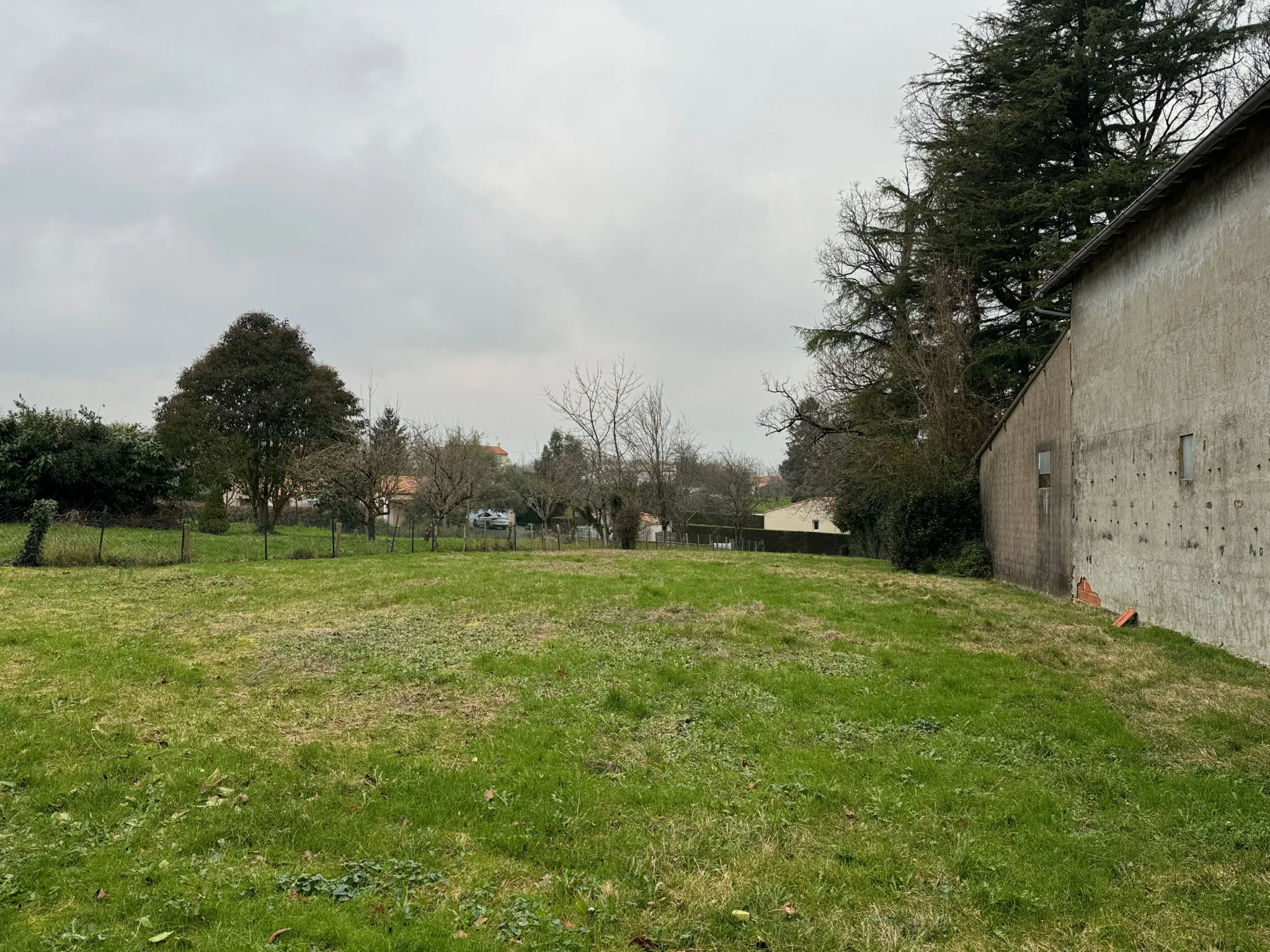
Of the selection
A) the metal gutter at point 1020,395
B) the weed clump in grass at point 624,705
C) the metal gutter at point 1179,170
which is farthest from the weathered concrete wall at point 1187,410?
the weed clump in grass at point 624,705

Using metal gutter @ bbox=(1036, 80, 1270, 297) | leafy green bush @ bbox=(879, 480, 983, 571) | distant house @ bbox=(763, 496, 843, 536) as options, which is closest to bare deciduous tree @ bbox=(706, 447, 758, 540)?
distant house @ bbox=(763, 496, 843, 536)

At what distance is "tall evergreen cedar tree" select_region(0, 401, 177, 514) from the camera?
865 inches

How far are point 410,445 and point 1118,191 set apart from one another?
91.0 feet

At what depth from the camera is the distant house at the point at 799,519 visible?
149ft

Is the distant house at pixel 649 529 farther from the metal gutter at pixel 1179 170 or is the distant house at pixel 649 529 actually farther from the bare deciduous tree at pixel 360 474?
the metal gutter at pixel 1179 170

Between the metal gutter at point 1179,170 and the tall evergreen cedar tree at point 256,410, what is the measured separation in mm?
28884

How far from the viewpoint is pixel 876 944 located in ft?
10.1

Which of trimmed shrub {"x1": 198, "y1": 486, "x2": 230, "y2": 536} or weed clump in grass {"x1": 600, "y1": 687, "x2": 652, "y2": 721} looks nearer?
weed clump in grass {"x1": 600, "y1": 687, "x2": 652, "y2": 721}

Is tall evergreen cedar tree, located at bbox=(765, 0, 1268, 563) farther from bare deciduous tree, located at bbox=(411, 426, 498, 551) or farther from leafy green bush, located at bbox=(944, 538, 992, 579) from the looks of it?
bare deciduous tree, located at bbox=(411, 426, 498, 551)

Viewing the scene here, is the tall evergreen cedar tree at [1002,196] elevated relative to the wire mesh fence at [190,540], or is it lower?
elevated

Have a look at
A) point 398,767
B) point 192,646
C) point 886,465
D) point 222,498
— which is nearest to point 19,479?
point 222,498

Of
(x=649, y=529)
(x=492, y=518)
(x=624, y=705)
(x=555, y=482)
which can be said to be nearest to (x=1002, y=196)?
(x=624, y=705)

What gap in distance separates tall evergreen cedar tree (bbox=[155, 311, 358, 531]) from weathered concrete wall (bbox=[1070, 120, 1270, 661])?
28941 millimetres

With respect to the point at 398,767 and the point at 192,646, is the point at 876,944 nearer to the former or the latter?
the point at 398,767
